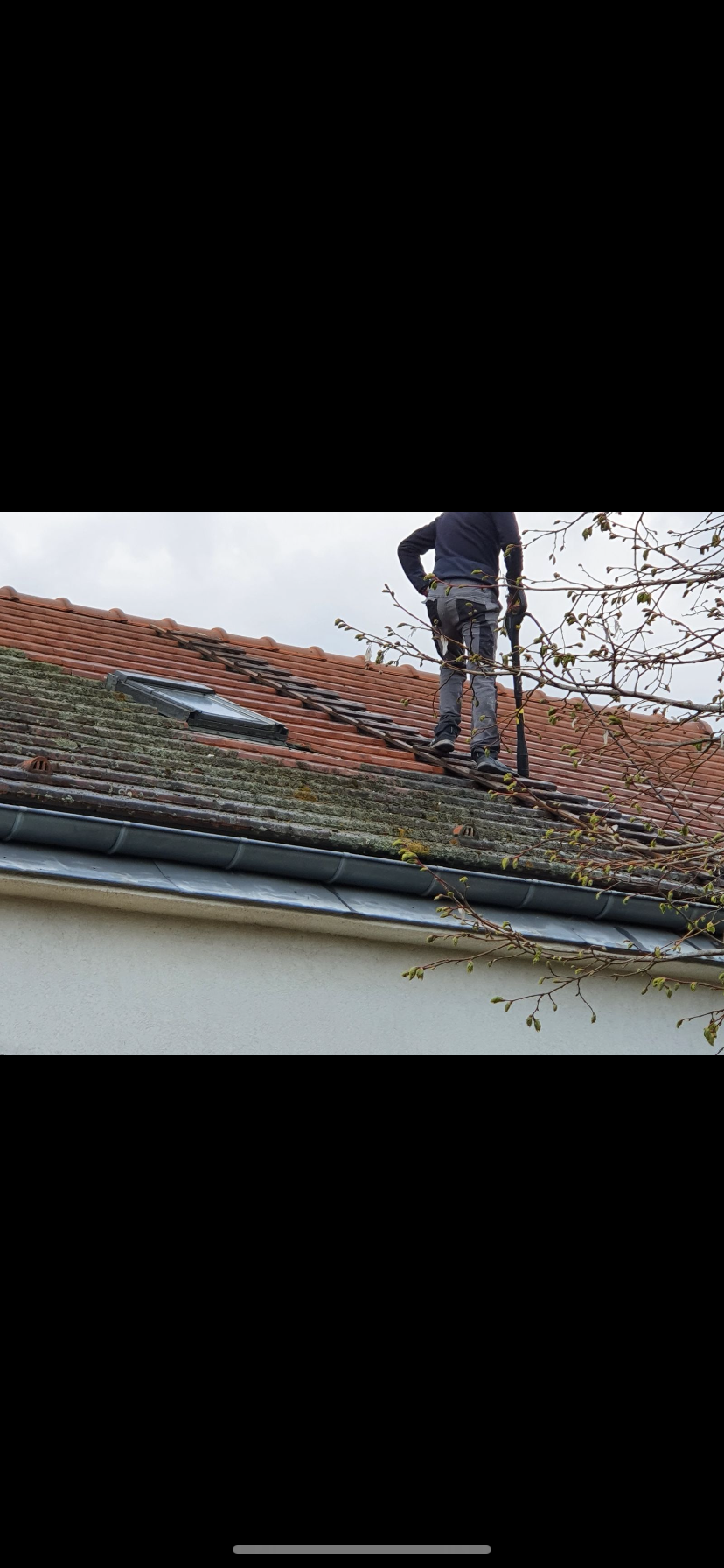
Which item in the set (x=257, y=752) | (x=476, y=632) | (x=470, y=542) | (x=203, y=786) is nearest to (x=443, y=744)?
(x=476, y=632)

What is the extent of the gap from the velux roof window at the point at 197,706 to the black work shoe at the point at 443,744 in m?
0.84

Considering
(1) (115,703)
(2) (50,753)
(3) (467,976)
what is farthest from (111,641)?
(3) (467,976)

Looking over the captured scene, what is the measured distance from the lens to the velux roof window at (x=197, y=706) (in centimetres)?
560

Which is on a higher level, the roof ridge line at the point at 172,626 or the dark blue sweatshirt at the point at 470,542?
the roof ridge line at the point at 172,626

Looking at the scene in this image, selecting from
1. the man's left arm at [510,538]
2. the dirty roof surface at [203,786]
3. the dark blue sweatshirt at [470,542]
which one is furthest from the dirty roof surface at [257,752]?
the dark blue sweatshirt at [470,542]

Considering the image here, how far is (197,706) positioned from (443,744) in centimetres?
129

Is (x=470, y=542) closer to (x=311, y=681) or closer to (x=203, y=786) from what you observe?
(x=311, y=681)

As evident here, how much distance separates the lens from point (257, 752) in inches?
213

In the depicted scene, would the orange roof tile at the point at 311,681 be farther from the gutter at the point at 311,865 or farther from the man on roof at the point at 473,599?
the gutter at the point at 311,865

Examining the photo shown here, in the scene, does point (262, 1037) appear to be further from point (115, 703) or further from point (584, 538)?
point (115, 703)

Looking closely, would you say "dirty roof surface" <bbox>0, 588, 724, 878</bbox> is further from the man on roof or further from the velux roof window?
the man on roof

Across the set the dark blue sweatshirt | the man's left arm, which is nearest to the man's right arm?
the dark blue sweatshirt

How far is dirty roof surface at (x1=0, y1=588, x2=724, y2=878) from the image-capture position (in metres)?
4.13
